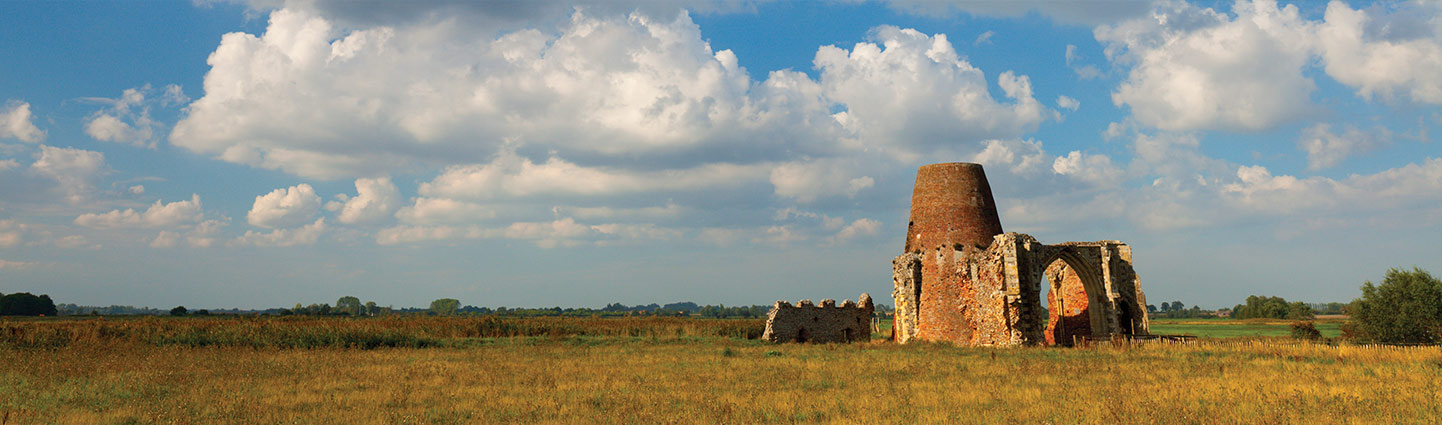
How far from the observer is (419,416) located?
9.75 metres

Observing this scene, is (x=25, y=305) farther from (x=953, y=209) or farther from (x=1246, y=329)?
(x=1246, y=329)

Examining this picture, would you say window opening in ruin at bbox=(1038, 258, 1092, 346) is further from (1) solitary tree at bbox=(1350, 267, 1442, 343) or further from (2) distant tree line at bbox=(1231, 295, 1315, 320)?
(2) distant tree line at bbox=(1231, 295, 1315, 320)

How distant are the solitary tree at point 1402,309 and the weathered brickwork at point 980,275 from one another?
23739 mm

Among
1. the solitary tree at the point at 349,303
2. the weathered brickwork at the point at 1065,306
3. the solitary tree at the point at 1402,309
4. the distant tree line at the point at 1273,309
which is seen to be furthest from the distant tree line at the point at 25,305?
the distant tree line at the point at 1273,309

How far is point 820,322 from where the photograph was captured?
2997 cm

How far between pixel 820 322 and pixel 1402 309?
113ft

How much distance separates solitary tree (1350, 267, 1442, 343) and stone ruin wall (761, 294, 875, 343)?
30.6 metres

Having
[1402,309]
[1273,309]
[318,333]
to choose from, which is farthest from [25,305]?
[1273,309]

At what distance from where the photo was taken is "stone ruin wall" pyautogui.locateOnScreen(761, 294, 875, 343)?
28625 mm

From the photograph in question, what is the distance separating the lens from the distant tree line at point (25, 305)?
280 feet

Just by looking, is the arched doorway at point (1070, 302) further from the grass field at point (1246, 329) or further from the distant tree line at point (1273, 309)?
the distant tree line at point (1273, 309)

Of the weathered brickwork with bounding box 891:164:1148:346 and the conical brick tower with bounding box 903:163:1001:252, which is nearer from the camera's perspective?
the weathered brickwork with bounding box 891:164:1148:346

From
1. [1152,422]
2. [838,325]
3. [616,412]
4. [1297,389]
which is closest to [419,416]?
[616,412]

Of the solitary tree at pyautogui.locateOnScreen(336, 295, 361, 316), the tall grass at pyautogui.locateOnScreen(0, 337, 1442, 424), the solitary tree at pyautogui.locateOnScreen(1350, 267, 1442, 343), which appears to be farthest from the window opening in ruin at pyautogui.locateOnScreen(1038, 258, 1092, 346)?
the solitary tree at pyautogui.locateOnScreen(336, 295, 361, 316)
